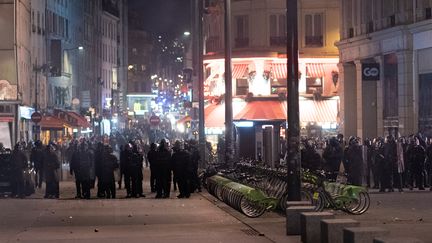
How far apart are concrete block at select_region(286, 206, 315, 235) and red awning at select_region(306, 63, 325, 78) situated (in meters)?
36.4

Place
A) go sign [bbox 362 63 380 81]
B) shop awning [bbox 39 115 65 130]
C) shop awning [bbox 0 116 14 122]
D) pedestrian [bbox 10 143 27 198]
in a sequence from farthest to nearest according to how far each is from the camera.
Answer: shop awning [bbox 39 115 65 130], shop awning [bbox 0 116 14 122], go sign [bbox 362 63 380 81], pedestrian [bbox 10 143 27 198]

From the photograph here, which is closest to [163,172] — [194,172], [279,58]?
[194,172]

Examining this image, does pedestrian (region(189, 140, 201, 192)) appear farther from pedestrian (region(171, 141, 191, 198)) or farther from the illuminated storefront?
the illuminated storefront

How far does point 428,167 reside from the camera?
3005 centimetres

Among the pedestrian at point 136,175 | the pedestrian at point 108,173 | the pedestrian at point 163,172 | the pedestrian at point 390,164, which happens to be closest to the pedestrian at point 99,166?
the pedestrian at point 108,173

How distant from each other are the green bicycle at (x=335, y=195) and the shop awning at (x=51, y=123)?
134 ft

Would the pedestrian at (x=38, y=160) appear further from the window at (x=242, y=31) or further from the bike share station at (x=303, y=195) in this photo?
the window at (x=242, y=31)

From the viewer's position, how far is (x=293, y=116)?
1923 cm

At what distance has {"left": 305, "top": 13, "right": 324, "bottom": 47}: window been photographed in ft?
173

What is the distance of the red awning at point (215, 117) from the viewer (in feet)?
172

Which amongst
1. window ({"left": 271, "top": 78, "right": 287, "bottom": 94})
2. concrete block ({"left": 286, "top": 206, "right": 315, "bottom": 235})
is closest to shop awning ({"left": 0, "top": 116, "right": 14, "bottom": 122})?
window ({"left": 271, "top": 78, "right": 287, "bottom": 94})

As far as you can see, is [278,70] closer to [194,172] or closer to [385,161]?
[194,172]

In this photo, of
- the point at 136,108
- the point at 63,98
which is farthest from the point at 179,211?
the point at 136,108

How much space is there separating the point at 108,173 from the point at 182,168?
2297 millimetres
